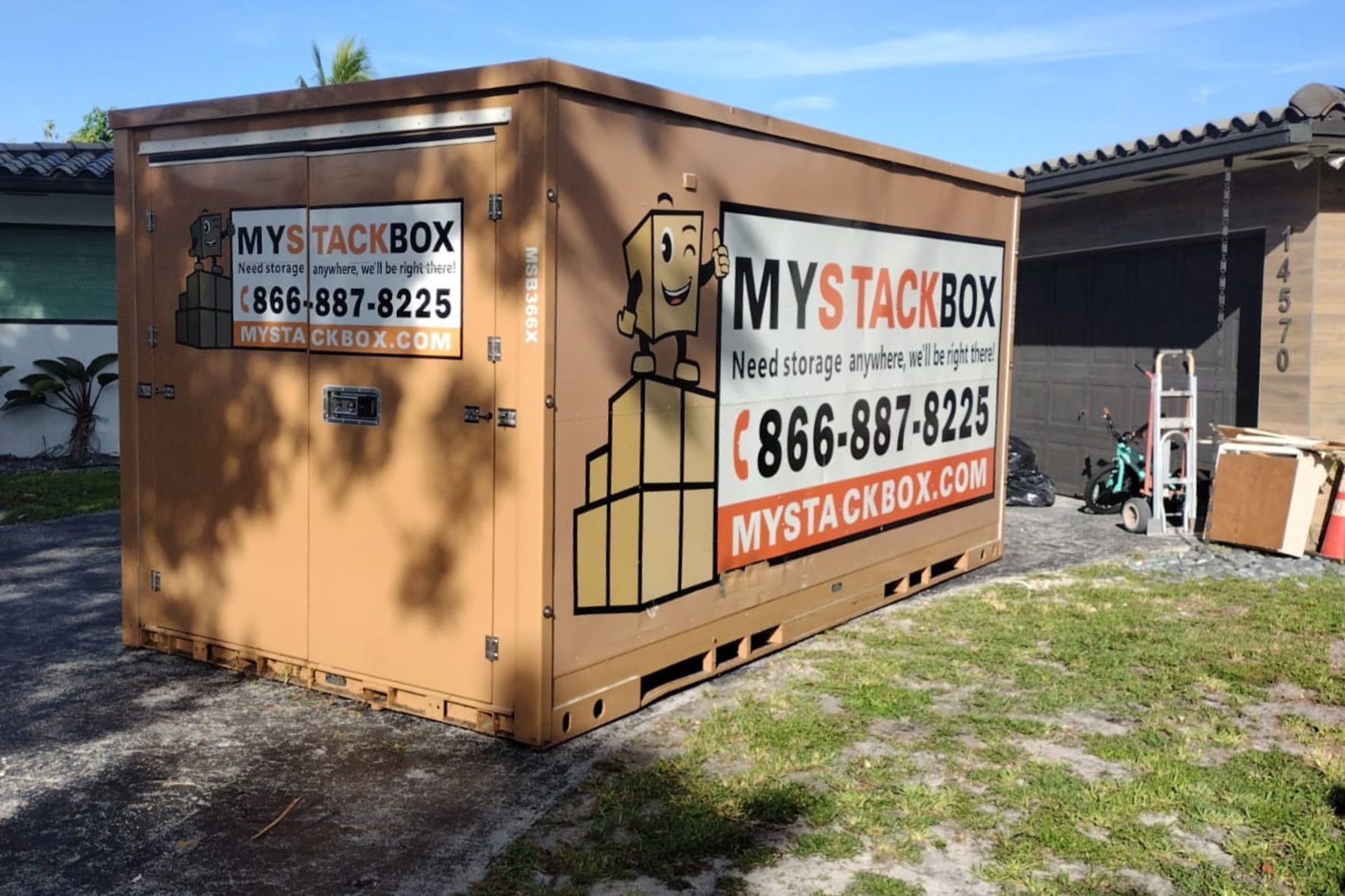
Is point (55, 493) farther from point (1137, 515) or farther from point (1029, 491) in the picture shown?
point (1137, 515)

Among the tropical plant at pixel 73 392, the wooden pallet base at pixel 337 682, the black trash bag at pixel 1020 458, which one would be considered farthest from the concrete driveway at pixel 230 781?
the tropical plant at pixel 73 392

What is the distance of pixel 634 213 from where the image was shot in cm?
570

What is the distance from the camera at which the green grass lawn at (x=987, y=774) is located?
4320 mm

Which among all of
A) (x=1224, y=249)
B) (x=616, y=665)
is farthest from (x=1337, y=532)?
(x=616, y=665)

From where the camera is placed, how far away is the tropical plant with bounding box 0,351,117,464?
48.8ft

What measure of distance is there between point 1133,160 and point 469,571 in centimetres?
840

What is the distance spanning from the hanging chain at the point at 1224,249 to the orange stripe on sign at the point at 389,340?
8147 mm

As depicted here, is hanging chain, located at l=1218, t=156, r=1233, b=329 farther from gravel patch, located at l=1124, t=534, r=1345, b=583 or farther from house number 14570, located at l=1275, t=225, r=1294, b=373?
gravel patch, located at l=1124, t=534, r=1345, b=583

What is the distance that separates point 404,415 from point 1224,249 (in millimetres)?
8550

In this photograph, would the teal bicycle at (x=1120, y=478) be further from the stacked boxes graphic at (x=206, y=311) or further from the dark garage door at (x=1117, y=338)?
the stacked boxes graphic at (x=206, y=311)

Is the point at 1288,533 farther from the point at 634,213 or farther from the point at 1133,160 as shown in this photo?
the point at 634,213

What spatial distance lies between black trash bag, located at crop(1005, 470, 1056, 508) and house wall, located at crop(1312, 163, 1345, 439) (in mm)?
3071

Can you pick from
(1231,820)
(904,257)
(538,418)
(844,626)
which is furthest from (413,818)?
(904,257)

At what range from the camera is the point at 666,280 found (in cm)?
594
